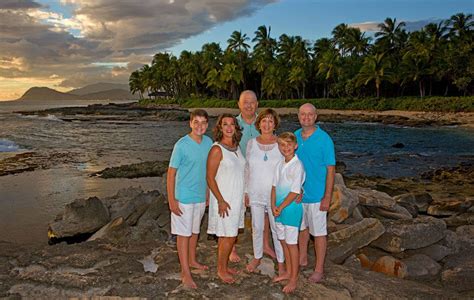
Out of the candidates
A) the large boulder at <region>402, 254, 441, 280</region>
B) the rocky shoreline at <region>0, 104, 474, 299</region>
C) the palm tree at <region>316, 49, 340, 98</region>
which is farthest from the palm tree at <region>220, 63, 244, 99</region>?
the large boulder at <region>402, 254, 441, 280</region>

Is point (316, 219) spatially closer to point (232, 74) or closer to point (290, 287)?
point (290, 287)

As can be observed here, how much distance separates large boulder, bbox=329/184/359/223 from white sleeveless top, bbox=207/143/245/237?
2.68 meters

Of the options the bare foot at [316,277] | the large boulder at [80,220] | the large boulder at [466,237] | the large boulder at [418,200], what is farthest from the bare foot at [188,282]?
the large boulder at [418,200]

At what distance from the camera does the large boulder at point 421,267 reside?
18.0 ft

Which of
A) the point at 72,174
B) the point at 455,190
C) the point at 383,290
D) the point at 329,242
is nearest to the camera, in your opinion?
the point at 383,290

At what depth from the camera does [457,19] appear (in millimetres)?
52000

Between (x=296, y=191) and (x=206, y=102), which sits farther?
(x=206, y=102)

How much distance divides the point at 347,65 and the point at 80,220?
55459 mm

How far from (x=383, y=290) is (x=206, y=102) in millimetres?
72219

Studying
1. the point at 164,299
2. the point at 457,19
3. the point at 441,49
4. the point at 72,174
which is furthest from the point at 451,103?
the point at 164,299

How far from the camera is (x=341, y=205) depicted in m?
6.66

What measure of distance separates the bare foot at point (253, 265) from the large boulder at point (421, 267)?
6.87ft

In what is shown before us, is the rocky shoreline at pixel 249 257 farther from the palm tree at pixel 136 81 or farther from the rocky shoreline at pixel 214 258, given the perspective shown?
the palm tree at pixel 136 81

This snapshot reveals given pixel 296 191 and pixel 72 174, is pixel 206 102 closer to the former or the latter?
pixel 72 174
